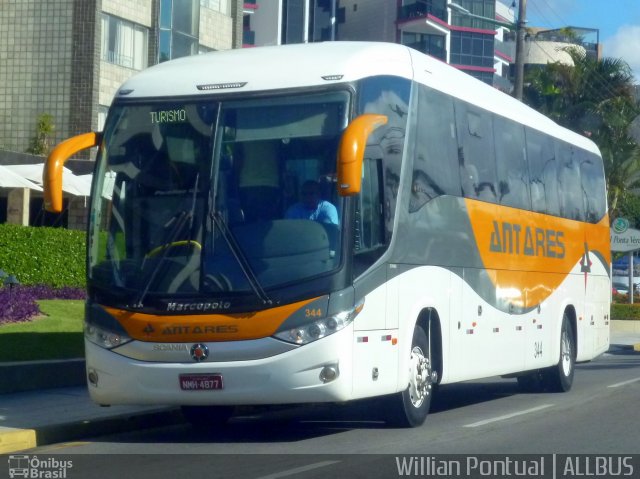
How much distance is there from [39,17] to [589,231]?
20.0m

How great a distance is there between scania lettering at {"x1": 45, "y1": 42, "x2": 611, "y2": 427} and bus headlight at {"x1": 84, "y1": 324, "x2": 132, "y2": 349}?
19 millimetres

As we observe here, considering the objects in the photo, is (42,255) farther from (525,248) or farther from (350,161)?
(350,161)

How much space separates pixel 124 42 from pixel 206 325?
24.9 metres

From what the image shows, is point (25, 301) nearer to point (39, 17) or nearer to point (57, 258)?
point (57, 258)

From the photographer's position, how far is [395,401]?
11.6 m

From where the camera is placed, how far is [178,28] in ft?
116

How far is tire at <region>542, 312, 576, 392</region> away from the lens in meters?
16.9

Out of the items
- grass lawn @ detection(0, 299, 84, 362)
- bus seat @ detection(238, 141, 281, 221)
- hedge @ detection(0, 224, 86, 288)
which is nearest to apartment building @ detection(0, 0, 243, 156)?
hedge @ detection(0, 224, 86, 288)

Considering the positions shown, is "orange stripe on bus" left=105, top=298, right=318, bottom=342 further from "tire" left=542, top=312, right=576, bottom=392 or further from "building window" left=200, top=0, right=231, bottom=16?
"building window" left=200, top=0, right=231, bottom=16

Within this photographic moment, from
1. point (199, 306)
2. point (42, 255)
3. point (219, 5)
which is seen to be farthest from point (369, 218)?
point (219, 5)

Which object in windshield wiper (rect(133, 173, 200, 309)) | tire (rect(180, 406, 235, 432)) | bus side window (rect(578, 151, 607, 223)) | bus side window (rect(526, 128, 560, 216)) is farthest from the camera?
bus side window (rect(578, 151, 607, 223))
